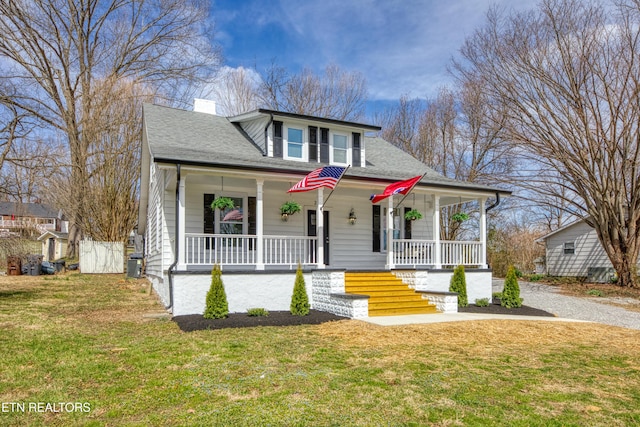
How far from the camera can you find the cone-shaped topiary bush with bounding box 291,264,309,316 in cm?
1009

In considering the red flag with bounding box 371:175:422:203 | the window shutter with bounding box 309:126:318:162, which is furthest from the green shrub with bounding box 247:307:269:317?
the window shutter with bounding box 309:126:318:162

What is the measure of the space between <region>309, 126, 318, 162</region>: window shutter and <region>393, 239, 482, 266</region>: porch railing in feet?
11.6

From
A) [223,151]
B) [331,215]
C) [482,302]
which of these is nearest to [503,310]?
[482,302]

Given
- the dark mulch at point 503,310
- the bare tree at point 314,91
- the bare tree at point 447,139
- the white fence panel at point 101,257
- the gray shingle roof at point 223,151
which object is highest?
the bare tree at point 314,91

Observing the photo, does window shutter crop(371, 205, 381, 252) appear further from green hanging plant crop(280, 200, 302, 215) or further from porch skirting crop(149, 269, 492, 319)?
green hanging plant crop(280, 200, 302, 215)

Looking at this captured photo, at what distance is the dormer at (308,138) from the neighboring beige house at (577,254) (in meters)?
14.8

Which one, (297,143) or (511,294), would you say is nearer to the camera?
(511,294)

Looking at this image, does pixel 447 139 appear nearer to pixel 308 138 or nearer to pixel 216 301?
pixel 308 138

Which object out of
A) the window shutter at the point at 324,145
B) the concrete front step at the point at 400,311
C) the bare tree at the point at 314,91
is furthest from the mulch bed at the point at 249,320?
the bare tree at the point at 314,91

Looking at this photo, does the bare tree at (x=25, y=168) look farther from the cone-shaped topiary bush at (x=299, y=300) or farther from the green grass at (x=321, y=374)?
the cone-shaped topiary bush at (x=299, y=300)

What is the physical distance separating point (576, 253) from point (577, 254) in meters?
0.08

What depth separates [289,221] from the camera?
13.4m

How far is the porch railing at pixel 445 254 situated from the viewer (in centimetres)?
1351

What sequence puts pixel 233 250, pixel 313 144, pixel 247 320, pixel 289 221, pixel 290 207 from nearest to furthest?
1. pixel 247 320
2. pixel 290 207
3. pixel 233 250
4. pixel 289 221
5. pixel 313 144
